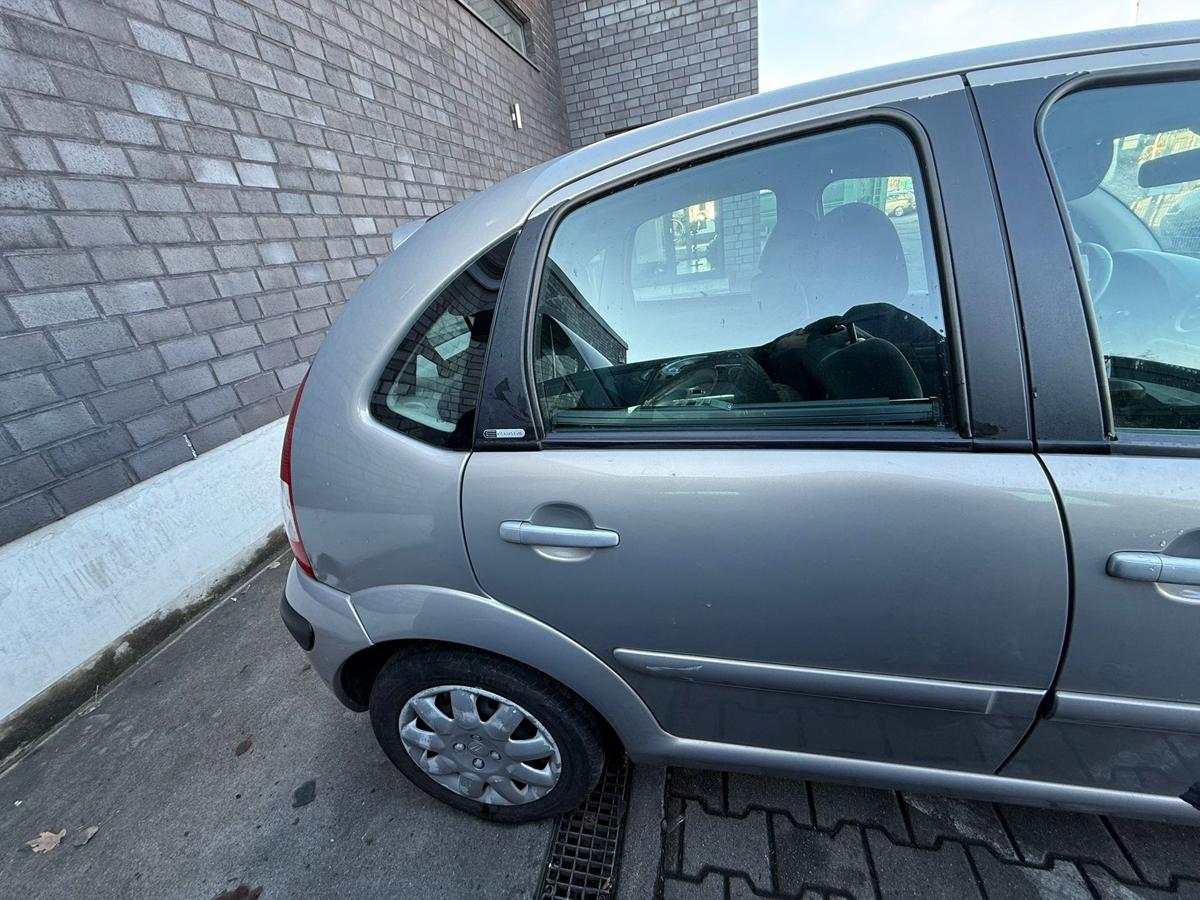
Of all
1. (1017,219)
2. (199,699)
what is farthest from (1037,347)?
(199,699)

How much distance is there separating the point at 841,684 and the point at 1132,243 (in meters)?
1.17

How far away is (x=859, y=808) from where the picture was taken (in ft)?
4.53

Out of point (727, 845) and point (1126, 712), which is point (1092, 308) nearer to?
point (1126, 712)

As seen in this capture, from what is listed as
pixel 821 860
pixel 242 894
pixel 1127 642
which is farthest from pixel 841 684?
pixel 242 894

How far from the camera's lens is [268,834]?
1.48m

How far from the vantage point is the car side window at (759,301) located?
3.06ft

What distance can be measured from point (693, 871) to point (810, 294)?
1515mm

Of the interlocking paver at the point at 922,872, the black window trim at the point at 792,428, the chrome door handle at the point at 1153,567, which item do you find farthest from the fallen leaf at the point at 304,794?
the chrome door handle at the point at 1153,567

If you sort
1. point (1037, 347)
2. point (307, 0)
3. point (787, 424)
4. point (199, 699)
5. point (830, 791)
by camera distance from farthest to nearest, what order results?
1. point (307, 0)
2. point (199, 699)
3. point (830, 791)
4. point (787, 424)
5. point (1037, 347)

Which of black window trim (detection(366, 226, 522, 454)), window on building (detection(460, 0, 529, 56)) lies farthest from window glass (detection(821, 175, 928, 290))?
window on building (detection(460, 0, 529, 56))

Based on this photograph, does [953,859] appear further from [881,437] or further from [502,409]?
[502,409]

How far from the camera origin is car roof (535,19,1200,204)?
2.88ft

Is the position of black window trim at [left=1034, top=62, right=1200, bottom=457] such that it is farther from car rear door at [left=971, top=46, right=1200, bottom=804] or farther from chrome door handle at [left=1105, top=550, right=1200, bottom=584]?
chrome door handle at [left=1105, top=550, right=1200, bottom=584]

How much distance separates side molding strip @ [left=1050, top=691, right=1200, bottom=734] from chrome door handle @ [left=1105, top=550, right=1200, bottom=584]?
0.29m
